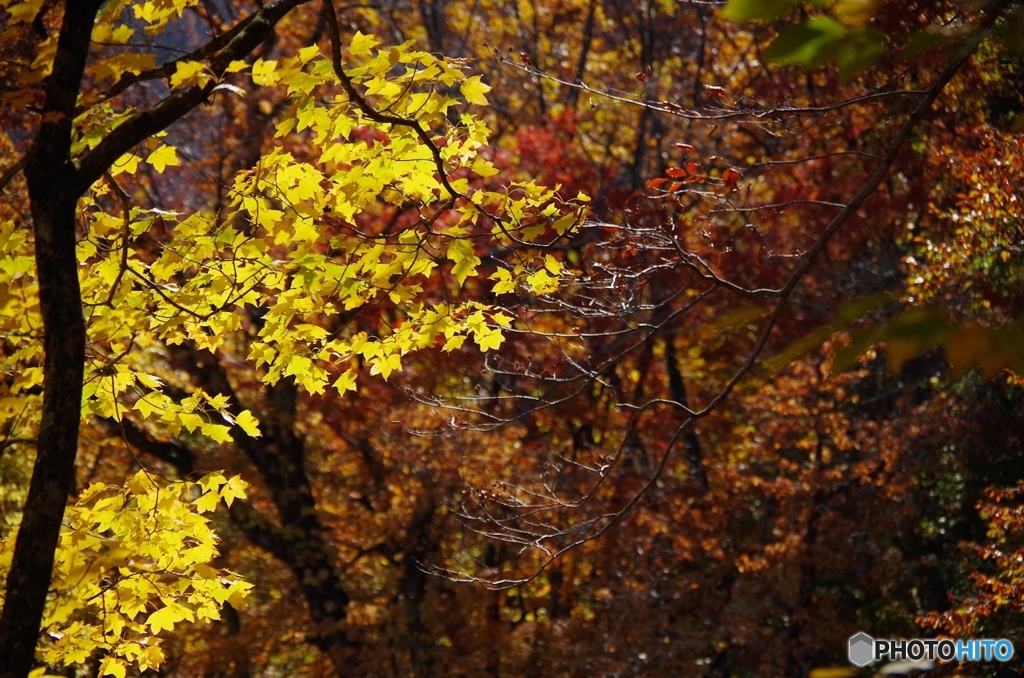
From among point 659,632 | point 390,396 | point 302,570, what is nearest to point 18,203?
point 390,396

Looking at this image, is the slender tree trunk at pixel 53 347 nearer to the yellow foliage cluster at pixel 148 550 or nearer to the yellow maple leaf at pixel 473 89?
the yellow foliage cluster at pixel 148 550

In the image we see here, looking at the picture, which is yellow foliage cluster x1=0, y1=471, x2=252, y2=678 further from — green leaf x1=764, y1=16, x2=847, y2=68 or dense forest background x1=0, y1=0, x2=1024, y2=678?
green leaf x1=764, y1=16, x2=847, y2=68

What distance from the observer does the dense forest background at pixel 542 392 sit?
12.9 ft

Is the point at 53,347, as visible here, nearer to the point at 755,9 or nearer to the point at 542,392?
the point at 755,9

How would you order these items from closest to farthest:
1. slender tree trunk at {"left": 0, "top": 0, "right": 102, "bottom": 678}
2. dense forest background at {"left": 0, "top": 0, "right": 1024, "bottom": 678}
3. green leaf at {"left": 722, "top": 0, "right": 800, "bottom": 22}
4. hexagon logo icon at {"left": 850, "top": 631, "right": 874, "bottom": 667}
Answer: green leaf at {"left": 722, "top": 0, "right": 800, "bottom": 22}, slender tree trunk at {"left": 0, "top": 0, "right": 102, "bottom": 678}, dense forest background at {"left": 0, "top": 0, "right": 1024, "bottom": 678}, hexagon logo icon at {"left": 850, "top": 631, "right": 874, "bottom": 667}

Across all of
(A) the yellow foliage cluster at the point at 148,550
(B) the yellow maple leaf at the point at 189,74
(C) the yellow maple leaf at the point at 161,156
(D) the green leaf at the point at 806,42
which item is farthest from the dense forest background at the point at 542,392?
(D) the green leaf at the point at 806,42

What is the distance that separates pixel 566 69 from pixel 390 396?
6841mm

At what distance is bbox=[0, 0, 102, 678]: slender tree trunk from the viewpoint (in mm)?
2807

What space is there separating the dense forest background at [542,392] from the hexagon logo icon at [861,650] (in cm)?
12

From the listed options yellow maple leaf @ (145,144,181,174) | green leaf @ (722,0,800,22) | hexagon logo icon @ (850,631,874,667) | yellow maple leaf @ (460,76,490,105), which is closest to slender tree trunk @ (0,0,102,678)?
yellow maple leaf @ (145,144,181,174)

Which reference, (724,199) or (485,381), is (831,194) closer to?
(485,381)

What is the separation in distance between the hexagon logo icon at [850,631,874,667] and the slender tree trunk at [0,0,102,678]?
823 centimetres

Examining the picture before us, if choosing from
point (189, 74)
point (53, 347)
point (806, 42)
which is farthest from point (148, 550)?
point (806, 42)

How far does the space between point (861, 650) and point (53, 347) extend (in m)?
8.76
